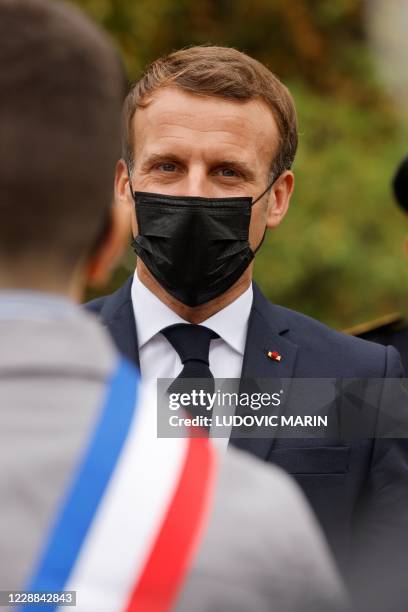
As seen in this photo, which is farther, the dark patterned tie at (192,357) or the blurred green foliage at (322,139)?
the blurred green foliage at (322,139)

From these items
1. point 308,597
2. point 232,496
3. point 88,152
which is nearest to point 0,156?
point 88,152

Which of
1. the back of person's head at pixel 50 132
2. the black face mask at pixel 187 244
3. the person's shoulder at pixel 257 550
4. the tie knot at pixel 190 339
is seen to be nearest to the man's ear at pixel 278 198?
the black face mask at pixel 187 244

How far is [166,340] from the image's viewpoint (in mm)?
3338

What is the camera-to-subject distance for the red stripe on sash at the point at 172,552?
4.60ft

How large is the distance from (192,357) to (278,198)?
70 cm

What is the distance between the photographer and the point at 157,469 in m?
1.46

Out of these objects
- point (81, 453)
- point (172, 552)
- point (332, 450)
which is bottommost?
point (332, 450)

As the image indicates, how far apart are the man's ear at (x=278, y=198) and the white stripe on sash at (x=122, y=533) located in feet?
7.35

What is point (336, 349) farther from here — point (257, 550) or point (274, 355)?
point (257, 550)

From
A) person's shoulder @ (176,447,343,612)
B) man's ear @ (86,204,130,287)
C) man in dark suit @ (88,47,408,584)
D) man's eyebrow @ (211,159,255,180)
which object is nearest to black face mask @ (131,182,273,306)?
man in dark suit @ (88,47,408,584)

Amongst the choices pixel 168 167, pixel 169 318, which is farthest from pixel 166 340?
pixel 168 167

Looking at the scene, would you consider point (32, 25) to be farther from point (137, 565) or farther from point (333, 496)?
point (333, 496)

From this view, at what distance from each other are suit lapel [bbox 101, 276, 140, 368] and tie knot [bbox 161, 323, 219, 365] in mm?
100

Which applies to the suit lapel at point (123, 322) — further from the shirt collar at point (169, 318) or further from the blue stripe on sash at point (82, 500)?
the blue stripe on sash at point (82, 500)
